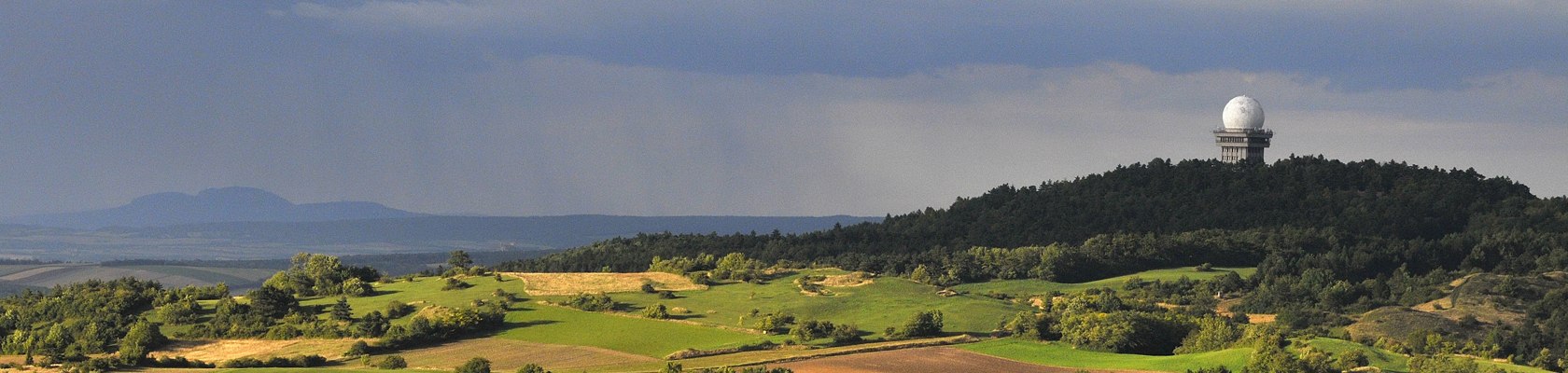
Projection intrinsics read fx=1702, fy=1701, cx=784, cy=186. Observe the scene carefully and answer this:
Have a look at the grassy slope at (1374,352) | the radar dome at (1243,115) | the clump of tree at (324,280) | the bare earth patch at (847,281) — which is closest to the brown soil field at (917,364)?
the grassy slope at (1374,352)

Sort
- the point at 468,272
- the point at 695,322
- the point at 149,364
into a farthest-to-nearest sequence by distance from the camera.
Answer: the point at 468,272
the point at 695,322
the point at 149,364

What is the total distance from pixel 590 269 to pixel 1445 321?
271 ft

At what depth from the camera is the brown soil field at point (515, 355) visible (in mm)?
90500

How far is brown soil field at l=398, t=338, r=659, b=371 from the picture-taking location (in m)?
90.5

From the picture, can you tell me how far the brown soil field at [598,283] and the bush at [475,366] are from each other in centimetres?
3390

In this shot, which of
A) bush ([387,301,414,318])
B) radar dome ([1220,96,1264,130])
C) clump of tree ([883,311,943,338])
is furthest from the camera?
radar dome ([1220,96,1264,130])

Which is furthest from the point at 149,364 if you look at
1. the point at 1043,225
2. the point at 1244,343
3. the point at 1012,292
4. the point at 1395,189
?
the point at 1395,189

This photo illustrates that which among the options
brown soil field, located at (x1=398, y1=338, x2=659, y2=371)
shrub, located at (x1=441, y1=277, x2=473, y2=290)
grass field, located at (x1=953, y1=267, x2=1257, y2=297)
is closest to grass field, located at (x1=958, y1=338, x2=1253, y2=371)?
brown soil field, located at (x1=398, y1=338, x2=659, y2=371)

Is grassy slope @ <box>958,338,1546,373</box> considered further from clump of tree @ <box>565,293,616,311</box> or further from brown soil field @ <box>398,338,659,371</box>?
clump of tree @ <box>565,293,616,311</box>

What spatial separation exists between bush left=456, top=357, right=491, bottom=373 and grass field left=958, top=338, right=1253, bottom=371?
28065 millimetres

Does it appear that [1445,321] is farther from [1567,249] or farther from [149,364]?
[149,364]

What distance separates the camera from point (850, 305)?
115 meters

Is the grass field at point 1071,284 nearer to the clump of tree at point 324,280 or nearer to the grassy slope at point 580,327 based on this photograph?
the grassy slope at point 580,327

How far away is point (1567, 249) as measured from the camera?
15288cm
